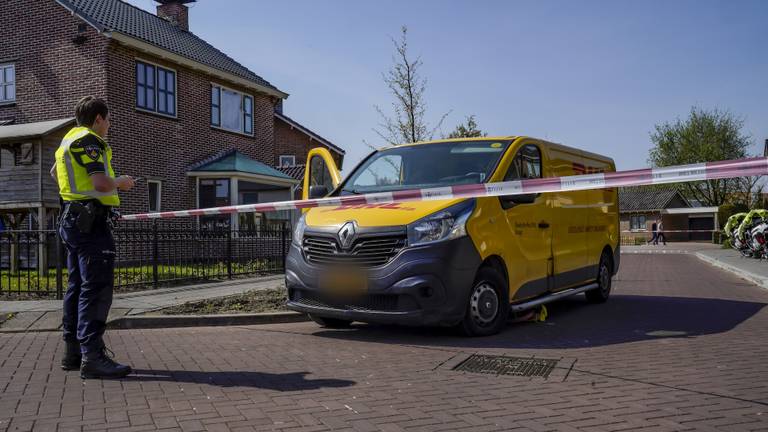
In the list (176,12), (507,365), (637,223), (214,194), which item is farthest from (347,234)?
(637,223)

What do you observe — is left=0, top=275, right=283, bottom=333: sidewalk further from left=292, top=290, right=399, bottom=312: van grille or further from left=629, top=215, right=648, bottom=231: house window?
left=629, top=215, right=648, bottom=231: house window

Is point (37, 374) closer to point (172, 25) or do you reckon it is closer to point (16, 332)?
point (16, 332)

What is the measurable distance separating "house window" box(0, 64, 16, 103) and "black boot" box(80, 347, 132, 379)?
51.7 ft

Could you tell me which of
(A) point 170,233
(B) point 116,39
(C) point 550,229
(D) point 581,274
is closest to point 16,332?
(A) point 170,233

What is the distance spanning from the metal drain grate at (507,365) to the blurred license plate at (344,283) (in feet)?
3.97

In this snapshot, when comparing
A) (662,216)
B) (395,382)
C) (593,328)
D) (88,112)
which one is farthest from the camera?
(662,216)

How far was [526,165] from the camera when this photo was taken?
7082 millimetres

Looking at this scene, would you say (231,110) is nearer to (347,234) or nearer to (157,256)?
(157,256)

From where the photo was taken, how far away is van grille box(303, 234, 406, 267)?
232 inches

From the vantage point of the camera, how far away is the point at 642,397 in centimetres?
418

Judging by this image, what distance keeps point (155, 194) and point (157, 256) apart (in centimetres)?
810

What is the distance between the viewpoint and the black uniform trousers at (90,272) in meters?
4.68

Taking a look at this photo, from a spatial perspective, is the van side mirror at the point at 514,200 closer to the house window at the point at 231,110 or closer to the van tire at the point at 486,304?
the van tire at the point at 486,304

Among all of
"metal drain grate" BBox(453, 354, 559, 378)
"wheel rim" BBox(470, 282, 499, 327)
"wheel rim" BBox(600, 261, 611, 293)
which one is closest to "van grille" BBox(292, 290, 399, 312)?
"wheel rim" BBox(470, 282, 499, 327)
